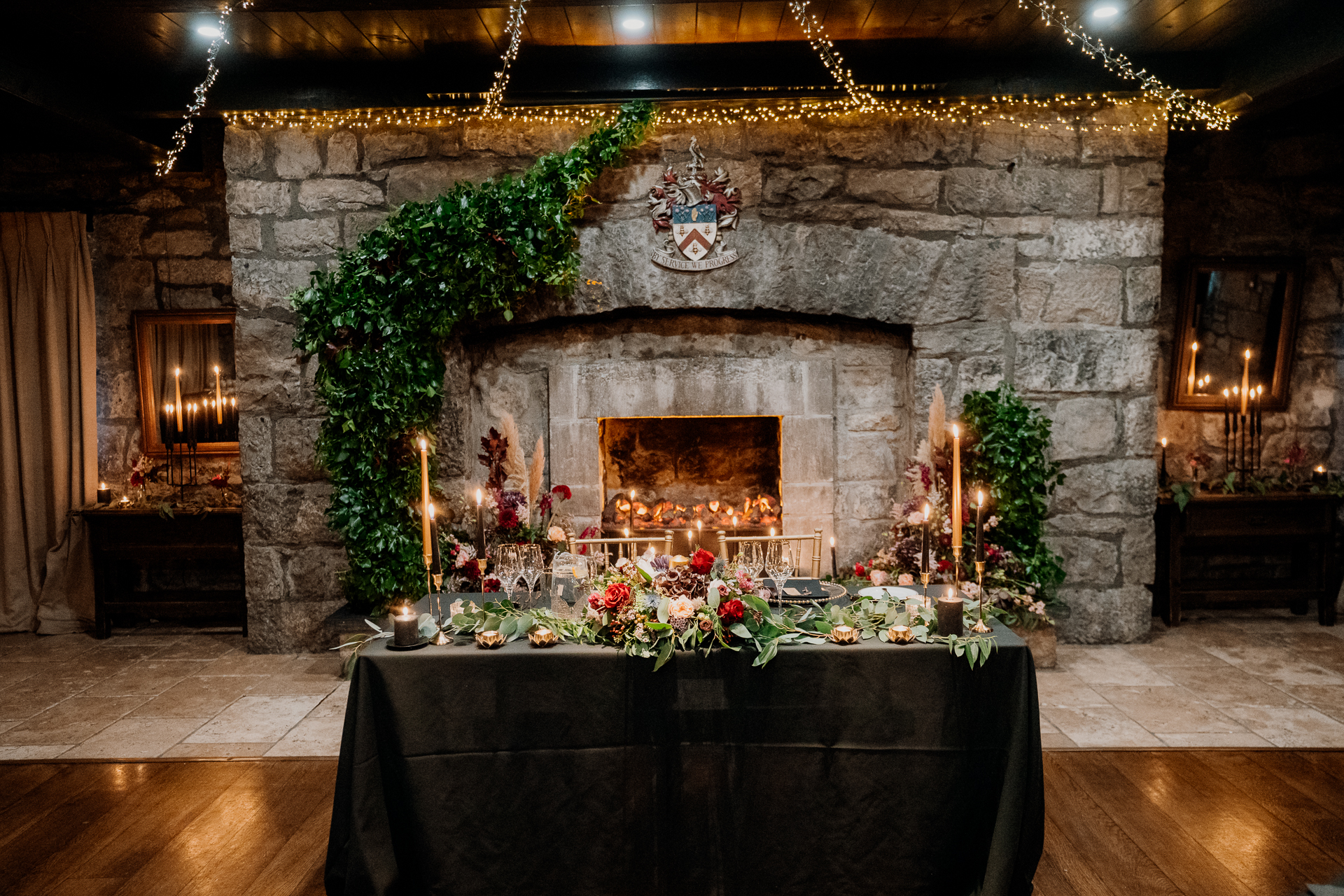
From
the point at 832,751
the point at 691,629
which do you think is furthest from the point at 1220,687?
the point at 691,629

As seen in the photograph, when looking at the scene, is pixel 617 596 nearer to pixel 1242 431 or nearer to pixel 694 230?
pixel 694 230

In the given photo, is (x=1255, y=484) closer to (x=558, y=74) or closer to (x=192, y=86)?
(x=558, y=74)

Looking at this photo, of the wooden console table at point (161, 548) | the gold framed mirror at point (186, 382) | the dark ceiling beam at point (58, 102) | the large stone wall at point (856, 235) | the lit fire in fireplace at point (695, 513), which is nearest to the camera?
the dark ceiling beam at point (58, 102)

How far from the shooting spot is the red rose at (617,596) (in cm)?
221

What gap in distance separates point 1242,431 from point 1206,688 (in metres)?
1.94

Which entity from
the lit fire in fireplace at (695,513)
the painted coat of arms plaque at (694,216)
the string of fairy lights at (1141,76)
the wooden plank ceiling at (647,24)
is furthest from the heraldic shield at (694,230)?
the string of fairy lights at (1141,76)

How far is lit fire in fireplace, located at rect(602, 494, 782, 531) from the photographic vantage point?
4.89 metres

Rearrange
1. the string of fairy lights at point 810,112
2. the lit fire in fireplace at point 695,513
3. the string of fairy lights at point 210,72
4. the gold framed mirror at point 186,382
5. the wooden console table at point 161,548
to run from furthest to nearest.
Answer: the gold framed mirror at point 186,382 < the lit fire in fireplace at point 695,513 < the wooden console table at point 161,548 < the string of fairy lights at point 810,112 < the string of fairy lights at point 210,72

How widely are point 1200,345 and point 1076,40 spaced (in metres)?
2.28

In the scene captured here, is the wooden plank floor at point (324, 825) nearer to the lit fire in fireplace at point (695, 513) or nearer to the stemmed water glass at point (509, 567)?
the stemmed water glass at point (509, 567)

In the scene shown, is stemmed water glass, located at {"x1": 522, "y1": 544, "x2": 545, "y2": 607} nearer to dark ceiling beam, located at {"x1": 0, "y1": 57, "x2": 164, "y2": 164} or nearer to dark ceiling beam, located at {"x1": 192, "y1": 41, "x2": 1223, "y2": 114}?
dark ceiling beam, located at {"x1": 192, "y1": 41, "x2": 1223, "y2": 114}

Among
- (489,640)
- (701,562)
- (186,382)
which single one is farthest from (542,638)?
(186,382)

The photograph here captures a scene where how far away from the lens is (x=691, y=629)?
217 centimetres

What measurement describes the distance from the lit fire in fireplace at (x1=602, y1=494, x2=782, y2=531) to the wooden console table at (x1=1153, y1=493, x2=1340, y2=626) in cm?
232
